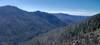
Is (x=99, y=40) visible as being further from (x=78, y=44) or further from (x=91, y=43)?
(x=78, y=44)

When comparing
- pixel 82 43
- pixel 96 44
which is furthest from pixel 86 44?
pixel 96 44

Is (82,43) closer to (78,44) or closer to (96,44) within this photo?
(78,44)

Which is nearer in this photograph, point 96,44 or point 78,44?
point 96,44

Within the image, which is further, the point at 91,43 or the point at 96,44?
the point at 91,43

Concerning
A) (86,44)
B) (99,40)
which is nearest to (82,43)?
(86,44)

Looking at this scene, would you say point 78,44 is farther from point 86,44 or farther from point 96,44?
point 96,44
